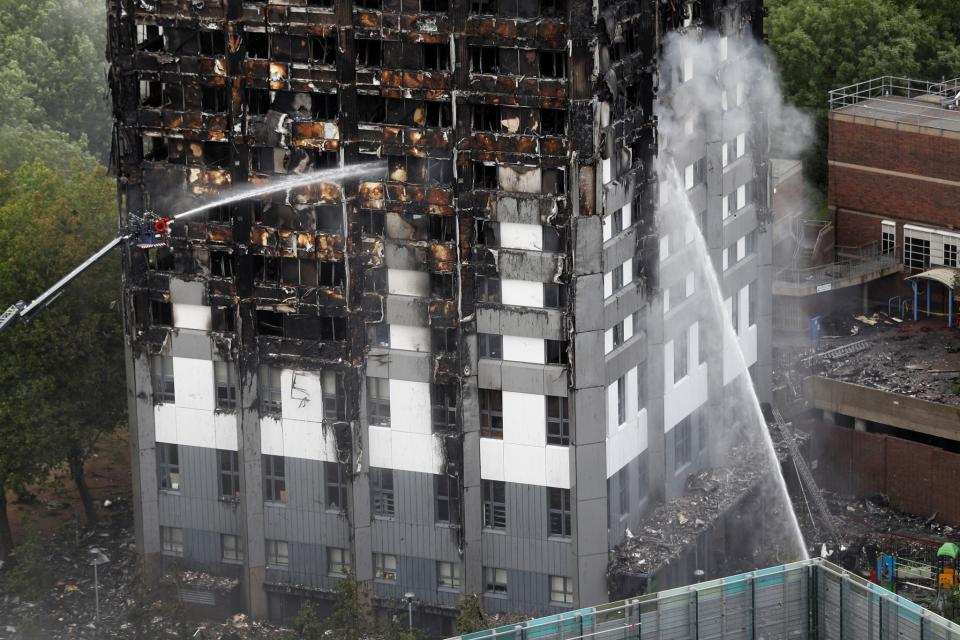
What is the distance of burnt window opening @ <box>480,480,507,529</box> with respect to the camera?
315 ft

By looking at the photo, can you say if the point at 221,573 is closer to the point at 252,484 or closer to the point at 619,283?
the point at 252,484

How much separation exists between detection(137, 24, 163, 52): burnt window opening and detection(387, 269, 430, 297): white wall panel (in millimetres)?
14339

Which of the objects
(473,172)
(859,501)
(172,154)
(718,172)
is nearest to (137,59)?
(172,154)

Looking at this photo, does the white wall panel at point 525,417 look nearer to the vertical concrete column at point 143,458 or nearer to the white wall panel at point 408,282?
the white wall panel at point 408,282

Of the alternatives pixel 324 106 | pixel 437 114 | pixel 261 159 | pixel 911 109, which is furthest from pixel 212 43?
pixel 911 109

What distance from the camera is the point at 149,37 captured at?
96.6 meters

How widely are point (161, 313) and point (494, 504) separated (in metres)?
17.5

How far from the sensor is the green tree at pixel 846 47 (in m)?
147

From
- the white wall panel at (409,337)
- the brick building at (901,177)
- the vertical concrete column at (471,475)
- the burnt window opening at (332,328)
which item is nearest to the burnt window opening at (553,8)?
the vertical concrete column at (471,475)

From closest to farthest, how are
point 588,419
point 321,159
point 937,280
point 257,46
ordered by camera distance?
1. point 588,419
2. point 257,46
3. point 321,159
4. point 937,280

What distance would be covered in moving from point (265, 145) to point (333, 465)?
1460cm

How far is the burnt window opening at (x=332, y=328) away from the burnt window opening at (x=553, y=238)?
9903 millimetres

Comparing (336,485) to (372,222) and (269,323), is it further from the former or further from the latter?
(372,222)

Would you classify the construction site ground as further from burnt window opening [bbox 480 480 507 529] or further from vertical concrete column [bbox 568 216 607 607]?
burnt window opening [bbox 480 480 507 529]
